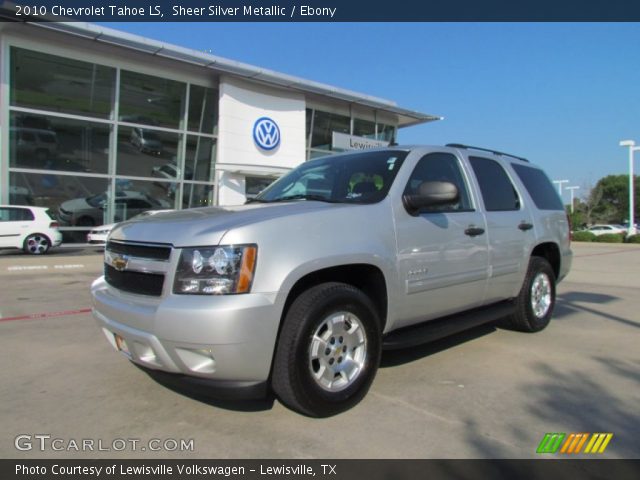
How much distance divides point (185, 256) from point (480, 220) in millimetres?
2674

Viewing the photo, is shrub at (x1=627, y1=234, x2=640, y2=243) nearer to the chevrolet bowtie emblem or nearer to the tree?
the chevrolet bowtie emblem

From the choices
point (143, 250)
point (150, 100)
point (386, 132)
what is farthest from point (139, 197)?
point (143, 250)

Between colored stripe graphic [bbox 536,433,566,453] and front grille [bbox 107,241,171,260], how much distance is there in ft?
7.95

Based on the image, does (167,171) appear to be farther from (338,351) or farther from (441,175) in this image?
(338,351)

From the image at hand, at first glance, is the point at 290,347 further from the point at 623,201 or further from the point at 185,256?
the point at 623,201

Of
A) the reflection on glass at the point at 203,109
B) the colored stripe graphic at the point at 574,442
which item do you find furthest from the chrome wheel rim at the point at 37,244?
the colored stripe graphic at the point at 574,442

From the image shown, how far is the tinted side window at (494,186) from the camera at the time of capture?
4.56m

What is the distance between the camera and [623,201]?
70.4m

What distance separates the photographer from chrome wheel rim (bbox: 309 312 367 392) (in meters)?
3.04

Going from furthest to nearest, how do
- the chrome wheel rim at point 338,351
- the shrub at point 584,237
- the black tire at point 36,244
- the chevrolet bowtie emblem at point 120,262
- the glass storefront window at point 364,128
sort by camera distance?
the shrub at point 584,237
the glass storefront window at point 364,128
the black tire at point 36,244
the chevrolet bowtie emblem at point 120,262
the chrome wheel rim at point 338,351

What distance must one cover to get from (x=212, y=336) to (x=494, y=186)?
330 cm

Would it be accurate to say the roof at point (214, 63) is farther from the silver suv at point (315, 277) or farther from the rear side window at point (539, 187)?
the rear side window at point (539, 187)

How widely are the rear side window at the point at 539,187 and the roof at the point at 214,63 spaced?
16143 mm

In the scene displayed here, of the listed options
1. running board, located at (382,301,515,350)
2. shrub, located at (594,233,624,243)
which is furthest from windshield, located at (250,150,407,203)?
shrub, located at (594,233,624,243)
